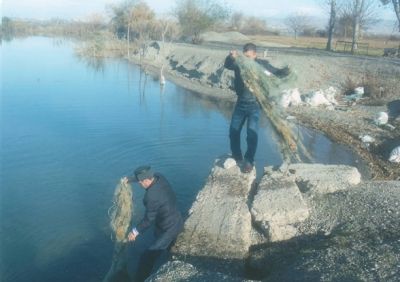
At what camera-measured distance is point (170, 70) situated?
108 feet

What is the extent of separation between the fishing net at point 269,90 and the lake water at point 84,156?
268 cm

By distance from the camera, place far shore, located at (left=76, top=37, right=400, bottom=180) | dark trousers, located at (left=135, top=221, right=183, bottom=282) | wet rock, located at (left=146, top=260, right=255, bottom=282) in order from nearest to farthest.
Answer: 1. wet rock, located at (left=146, top=260, right=255, bottom=282)
2. dark trousers, located at (left=135, top=221, right=183, bottom=282)
3. far shore, located at (left=76, top=37, right=400, bottom=180)

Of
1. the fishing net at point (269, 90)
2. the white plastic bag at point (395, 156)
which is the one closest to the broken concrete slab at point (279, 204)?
the fishing net at point (269, 90)

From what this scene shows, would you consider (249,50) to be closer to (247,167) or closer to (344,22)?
(247,167)

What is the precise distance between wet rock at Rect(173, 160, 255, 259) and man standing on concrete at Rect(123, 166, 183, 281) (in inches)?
11.4

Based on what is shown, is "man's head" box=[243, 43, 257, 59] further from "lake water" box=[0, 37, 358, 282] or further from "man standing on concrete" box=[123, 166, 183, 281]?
"lake water" box=[0, 37, 358, 282]

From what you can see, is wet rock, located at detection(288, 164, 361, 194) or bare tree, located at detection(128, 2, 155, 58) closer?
wet rock, located at detection(288, 164, 361, 194)

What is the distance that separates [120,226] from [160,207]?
3.41 ft

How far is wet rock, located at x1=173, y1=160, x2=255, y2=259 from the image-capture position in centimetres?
695

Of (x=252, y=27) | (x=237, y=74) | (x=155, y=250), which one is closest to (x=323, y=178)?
(x=237, y=74)

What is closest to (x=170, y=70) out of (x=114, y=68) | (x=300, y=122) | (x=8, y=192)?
(x=114, y=68)

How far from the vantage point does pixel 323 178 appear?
8.84m

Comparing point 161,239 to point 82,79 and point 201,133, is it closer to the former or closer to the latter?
point 201,133

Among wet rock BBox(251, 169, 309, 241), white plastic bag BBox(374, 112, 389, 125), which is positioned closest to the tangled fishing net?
wet rock BBox(251, 169, 309, 241)
